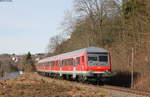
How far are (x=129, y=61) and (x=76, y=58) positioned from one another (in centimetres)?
731

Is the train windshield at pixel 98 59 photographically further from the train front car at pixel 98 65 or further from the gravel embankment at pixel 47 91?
the gravel embankment at pixel 47 91

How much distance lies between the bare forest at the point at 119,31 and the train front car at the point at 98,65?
2388mm

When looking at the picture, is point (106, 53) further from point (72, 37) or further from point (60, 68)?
point (72, 37)

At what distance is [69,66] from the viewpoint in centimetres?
2925

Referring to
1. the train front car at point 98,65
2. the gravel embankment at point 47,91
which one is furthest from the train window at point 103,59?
the gravel embankment at point 47,91

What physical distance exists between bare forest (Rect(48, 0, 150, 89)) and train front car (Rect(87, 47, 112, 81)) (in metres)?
2.39

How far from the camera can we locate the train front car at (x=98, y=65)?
23.6 m

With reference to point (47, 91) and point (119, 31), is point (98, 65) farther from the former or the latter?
point (119, 31)

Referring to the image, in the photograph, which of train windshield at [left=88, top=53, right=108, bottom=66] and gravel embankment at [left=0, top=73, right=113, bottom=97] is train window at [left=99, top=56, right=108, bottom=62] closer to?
train windshield at [left=88, top=53, right=108, bottom=66]

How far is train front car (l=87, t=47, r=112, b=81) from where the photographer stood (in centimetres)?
2362

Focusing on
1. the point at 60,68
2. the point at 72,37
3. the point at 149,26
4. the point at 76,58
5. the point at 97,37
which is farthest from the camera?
the point at 72,37

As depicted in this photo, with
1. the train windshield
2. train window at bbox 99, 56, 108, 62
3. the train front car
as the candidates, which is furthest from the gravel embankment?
train window at bbox 99, 56, 108, 62

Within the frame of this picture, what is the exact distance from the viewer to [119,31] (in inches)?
1743

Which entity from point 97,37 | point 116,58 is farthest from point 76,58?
point 97,37
